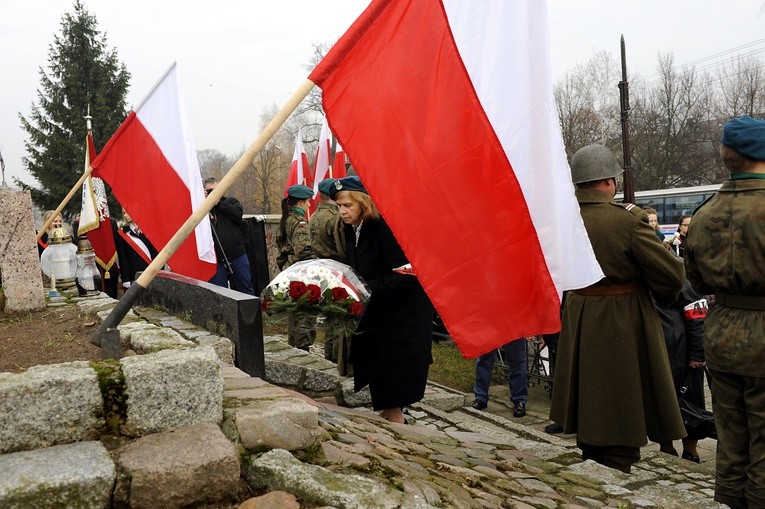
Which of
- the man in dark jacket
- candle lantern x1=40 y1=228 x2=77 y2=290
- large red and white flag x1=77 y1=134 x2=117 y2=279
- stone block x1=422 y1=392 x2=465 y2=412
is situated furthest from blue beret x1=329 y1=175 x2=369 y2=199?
the man in dark jacket

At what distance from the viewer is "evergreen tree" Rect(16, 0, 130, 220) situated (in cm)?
3312

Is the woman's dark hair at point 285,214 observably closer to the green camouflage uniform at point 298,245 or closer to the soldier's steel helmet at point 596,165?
the green camouflage uniform at point 298,245

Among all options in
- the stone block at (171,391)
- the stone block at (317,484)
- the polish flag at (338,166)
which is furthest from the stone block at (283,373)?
the polish flag at (338,166)

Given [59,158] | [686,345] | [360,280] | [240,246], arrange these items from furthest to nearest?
[59,158]
[240,246]
[686,345]
[360,280]

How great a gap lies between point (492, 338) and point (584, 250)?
672mm

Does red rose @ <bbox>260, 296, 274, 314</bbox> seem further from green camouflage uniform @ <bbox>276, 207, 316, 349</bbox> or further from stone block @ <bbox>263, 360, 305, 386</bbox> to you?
green camouflage uniform @ <bbox>276, 207, 316, 349</bbox>

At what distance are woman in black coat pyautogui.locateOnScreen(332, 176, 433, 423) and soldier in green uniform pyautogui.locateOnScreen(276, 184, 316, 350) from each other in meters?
3.22

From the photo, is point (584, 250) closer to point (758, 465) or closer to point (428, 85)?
point (428, 85)

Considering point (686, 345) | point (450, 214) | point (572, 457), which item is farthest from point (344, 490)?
point (686, 345)

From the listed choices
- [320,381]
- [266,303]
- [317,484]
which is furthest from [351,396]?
[317,484]

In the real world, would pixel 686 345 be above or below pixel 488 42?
below

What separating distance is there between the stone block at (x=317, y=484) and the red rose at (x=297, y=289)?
1688mm

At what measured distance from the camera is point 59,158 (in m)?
33.6

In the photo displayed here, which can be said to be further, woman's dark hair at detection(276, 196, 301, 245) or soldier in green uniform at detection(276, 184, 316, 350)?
woman's dark hair at detection(276, 196, 301, 245)
